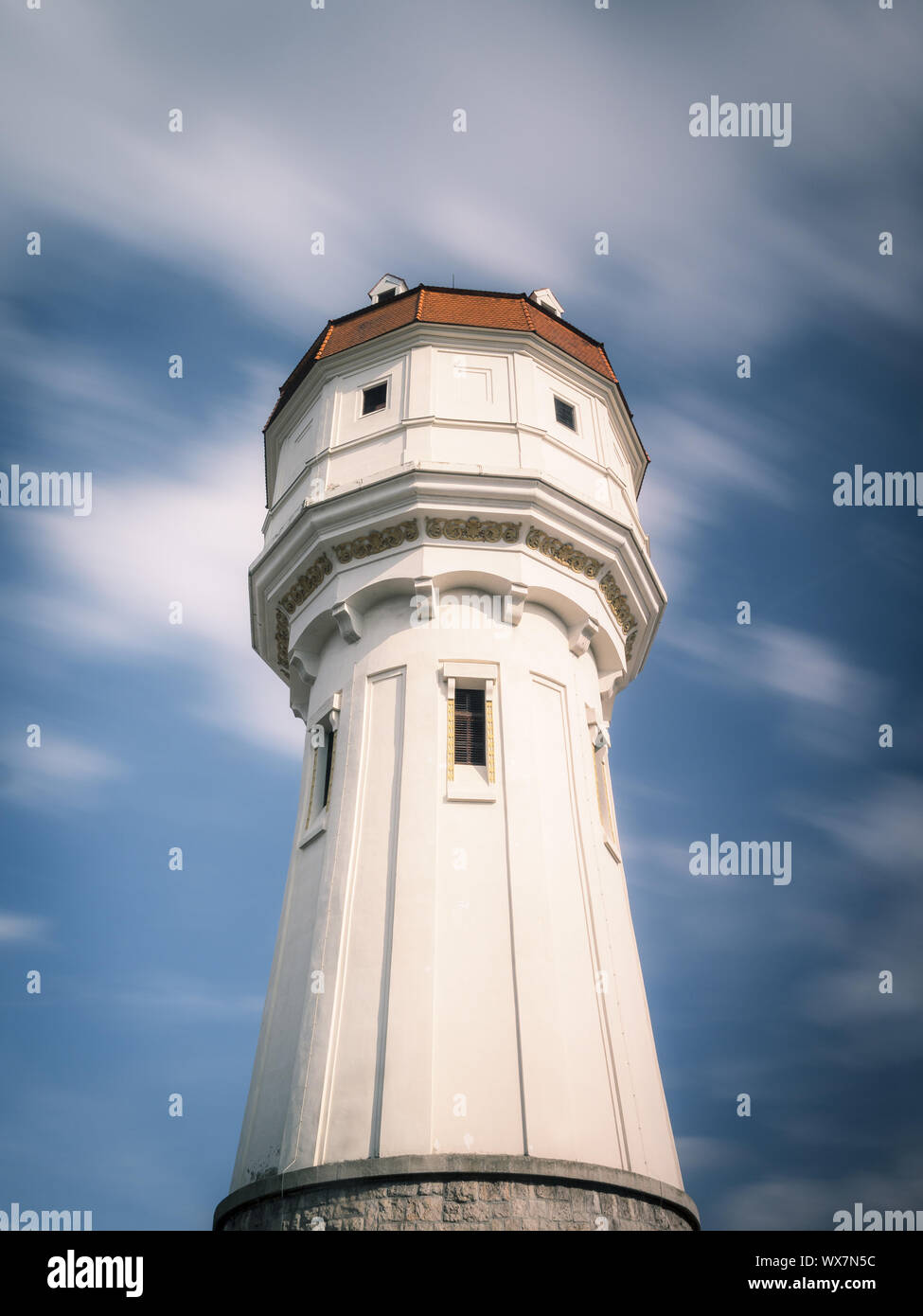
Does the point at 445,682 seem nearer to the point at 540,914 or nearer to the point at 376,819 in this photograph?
the point at 376,819

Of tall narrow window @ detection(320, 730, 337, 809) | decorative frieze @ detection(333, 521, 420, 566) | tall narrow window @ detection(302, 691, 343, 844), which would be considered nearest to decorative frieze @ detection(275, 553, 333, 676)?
decorative frieze @ detection(333, 521, 420, 566)

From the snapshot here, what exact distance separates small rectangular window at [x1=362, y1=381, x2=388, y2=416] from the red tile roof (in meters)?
1.08

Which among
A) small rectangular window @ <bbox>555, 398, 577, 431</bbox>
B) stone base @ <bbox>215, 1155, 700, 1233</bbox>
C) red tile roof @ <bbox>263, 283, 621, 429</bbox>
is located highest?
red tile roof @ <bbox>263, 283, 621, 429</bbox>

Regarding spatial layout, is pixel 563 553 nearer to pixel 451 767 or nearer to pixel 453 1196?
pixel 451 767

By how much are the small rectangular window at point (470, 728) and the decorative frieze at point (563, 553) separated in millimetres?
2823

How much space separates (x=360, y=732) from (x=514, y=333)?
813 cm

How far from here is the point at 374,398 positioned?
18.5m

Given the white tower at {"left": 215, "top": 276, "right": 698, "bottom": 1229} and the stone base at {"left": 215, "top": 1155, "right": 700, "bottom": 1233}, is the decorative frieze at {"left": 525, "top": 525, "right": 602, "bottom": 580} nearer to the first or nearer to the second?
the white tower at {"left": 215, "top": 276, "right": 698, "bottom": 1229}

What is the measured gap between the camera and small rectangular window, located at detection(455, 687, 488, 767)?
1492 centimetres

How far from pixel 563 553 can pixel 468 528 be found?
1726mm

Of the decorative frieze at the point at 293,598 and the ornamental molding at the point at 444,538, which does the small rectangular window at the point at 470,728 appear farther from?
the decorative frieze at the point at 293,598

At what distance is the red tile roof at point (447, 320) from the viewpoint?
18969 millimetres

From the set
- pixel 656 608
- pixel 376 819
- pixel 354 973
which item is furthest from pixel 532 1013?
pixel 656 608
